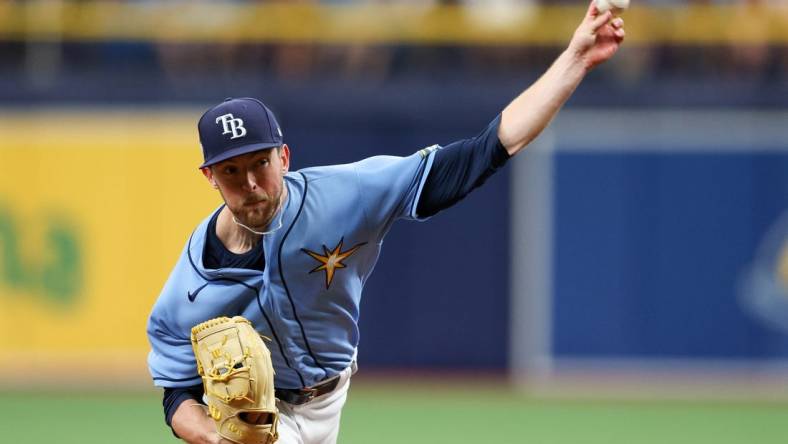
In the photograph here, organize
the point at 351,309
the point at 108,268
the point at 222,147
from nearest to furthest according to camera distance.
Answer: the point at 222,147 → the point at 351,309 → the point at 108,268

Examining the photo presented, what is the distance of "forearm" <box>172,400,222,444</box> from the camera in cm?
516

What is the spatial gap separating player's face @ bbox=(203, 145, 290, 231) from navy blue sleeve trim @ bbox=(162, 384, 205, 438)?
30.2 inches

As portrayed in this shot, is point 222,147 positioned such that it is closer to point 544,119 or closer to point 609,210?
point 544,119

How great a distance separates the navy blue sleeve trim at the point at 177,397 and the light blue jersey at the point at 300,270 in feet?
0.10

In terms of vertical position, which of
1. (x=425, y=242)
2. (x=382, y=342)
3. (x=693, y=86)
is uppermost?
(x=693, y=86)

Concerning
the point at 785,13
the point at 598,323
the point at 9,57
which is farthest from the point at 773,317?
the point at 9,57

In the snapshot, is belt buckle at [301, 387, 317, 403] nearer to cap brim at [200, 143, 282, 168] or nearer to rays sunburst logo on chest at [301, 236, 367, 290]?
rays sunburst logo on chest at [301, 236, 367, 290]

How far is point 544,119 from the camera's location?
492 centimetres

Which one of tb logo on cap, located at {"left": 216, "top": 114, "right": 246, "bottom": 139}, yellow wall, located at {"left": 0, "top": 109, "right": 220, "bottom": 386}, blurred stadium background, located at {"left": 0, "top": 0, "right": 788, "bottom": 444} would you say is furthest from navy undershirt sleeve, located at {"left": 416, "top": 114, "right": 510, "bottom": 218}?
yellow wall, located at {"left": 0, "top": 109, "right": 220, "bottom": 386}

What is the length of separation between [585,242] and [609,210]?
355 millimetres

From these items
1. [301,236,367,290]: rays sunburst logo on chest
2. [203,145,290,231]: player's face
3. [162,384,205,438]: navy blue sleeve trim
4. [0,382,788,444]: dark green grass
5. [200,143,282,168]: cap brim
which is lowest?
[0,382,788,444]: dark green grass

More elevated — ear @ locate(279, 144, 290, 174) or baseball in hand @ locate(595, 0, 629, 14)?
baseball in hand @ locate(595, 0, 629, 14)

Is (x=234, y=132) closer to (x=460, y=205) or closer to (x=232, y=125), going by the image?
(x=232, y=125)

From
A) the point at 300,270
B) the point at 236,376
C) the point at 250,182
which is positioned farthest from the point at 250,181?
the point at 236,376
